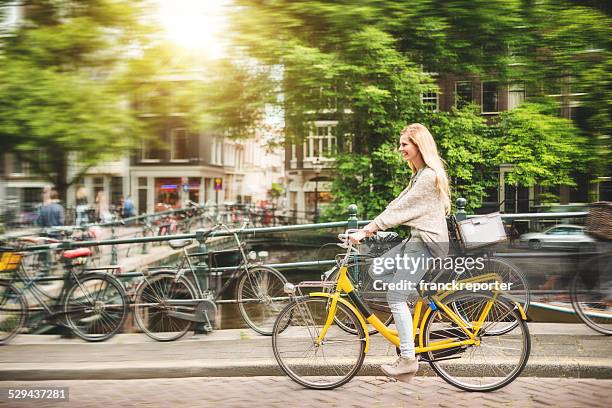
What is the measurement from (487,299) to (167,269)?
382 centimetres

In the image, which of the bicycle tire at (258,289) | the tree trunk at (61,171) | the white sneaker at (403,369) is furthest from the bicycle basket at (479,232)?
the tree trunk at (61,171)

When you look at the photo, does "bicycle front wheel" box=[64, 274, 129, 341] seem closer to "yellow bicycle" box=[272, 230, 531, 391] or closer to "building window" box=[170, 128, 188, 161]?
"building window" box=[170, 128, 188, 161]

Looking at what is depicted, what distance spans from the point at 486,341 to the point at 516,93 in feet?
6.14

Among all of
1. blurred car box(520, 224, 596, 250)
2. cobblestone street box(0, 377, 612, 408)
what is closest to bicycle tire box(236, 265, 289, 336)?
cobblestone street box(0, 377, 612, 408)

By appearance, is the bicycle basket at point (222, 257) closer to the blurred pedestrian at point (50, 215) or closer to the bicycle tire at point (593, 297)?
the bicycle tire at point (593, 297)

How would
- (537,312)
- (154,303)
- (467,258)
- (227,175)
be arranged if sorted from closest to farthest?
(467,258) < (154,303) < (537,312) < (227,175)

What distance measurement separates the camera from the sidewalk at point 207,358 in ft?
16.2

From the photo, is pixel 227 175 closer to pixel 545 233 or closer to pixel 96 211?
pixel 96 211

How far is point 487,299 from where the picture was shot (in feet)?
14.1

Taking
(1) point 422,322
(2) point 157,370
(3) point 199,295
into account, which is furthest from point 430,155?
(3) point 199,295

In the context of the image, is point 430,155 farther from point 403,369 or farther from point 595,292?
point 595,292

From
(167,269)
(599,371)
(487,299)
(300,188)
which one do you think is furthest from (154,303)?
(300,188)

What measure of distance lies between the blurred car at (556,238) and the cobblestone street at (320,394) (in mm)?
2605

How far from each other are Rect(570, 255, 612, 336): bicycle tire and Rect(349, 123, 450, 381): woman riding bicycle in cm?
270
